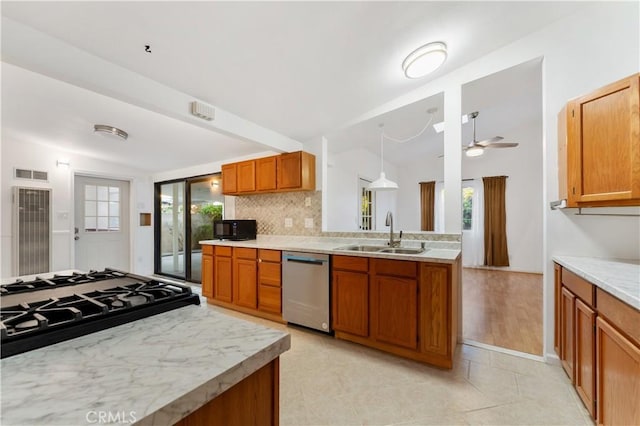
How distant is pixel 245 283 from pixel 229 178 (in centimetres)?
169

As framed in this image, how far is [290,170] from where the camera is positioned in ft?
11.2

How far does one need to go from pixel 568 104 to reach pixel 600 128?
0.30 meters

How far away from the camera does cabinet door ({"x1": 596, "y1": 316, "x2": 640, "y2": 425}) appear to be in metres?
1.05

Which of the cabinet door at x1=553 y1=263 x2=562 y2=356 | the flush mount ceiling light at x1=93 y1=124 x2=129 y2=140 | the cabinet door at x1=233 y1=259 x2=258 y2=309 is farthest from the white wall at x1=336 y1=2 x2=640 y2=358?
the flush mount ceiling light at x1=93 y1=124 x2=129 y2=140

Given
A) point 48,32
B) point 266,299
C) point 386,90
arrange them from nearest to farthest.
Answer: point 48,32 → point 386,90 → point 266,299

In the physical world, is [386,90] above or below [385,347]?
above

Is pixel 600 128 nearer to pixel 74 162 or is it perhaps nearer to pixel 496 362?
pixel 496 362

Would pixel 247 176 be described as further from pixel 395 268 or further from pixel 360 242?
pixel 395 268

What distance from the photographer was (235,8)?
1581mm

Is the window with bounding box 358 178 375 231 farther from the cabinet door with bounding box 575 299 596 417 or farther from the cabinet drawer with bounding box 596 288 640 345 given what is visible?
the cabinet drawer with bounding box 596 288 640 345

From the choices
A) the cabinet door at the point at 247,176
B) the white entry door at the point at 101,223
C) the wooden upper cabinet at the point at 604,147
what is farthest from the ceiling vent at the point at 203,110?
the white entry door at the point at 101,223

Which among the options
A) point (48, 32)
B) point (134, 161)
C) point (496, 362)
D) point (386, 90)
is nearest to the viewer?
point (48, 32)

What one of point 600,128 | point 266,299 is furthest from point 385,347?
point 600,128

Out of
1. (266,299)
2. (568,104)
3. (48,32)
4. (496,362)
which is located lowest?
(496,362)
